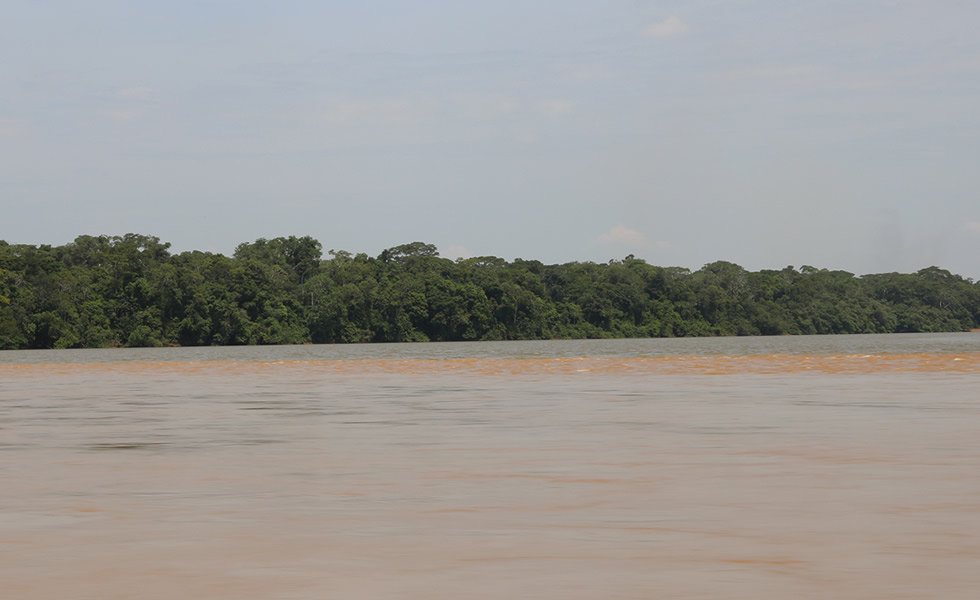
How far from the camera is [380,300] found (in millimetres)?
116188

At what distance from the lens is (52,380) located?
3127 cm

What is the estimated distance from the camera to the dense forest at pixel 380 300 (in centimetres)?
10025

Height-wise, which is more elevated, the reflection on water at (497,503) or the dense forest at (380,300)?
the dense forest at (380,300)

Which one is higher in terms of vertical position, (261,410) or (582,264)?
(582,264)

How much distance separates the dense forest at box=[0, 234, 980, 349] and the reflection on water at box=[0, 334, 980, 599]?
87.9 metres

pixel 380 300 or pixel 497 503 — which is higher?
pixel 380 300

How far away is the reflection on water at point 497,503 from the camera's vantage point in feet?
17.7

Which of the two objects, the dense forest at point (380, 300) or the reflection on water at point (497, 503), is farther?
the dense forest at point (380, 300)

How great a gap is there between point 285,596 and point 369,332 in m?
112

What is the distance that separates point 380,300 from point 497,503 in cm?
10902

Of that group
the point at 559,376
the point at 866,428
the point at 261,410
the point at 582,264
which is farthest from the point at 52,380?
the point at 582,264

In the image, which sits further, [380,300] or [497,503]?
[380,300]

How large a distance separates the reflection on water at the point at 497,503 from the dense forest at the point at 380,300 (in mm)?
87859

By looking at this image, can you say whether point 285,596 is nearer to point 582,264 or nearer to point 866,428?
point 866,428
